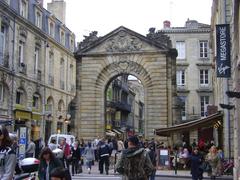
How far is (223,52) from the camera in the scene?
1867 centimetres

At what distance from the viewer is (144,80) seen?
100 ft

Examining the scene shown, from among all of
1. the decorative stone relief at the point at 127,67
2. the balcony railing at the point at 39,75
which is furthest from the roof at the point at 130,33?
the balcony railing at the point at 39,75

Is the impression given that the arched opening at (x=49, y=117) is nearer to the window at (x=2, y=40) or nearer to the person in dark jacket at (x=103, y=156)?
the window at (x=2, y=40)

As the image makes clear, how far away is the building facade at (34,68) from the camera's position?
31828mm

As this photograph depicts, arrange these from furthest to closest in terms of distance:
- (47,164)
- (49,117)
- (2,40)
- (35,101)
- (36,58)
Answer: (49,117)
(36,58)
(35,101)
(2,40)
(47,164)

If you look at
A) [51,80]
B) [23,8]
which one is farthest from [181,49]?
[23,8]

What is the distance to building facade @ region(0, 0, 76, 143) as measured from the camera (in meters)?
31.8

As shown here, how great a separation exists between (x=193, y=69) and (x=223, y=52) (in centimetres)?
2920

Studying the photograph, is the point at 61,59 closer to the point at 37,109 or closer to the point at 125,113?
the point at 37,109

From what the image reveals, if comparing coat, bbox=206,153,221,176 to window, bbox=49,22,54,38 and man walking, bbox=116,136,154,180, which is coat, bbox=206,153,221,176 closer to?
man walking, bbox=116,136,154,180

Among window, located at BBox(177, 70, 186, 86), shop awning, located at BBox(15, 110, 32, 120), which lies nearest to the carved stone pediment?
shop awning, located at BBox(15, 110, 32, 120)

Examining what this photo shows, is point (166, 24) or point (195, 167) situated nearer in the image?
point (195, 167)

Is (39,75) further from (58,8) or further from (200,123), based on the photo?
(200,123)

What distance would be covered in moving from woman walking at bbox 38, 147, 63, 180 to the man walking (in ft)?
3.41
